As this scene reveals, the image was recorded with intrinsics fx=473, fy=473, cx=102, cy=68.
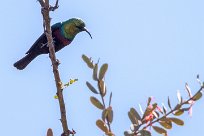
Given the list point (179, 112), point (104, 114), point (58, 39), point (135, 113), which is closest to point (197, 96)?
point (179, 112)

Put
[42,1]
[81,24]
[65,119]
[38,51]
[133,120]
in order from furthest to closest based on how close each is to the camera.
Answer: [81,24] → [38,51] → [42,1] → [65,119] → [133,120]

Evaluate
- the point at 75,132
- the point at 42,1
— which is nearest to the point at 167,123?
the point at 75,132

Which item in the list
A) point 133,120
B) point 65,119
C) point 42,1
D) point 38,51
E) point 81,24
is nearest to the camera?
point 133,120

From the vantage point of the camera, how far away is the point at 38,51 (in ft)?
23.1

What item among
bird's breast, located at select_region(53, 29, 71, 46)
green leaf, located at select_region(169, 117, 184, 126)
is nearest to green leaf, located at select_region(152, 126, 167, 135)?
green leaf, located at select_region(169, 117, 184, 126)

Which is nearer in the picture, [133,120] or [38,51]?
[133,120]

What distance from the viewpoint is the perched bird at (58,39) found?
698cm

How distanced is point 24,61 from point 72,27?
1.04m

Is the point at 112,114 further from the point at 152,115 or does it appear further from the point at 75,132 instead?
the point at 75,132

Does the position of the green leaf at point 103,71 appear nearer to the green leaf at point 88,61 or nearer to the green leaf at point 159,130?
the green leaf at point 88,61

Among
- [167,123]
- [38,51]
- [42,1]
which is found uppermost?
[38,51]

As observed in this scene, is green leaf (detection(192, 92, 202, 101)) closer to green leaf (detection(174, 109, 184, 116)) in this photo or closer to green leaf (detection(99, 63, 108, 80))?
green leaf (detection(174, 109, 184, 116))

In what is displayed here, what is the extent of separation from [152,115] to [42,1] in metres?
1.42

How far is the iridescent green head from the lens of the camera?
7.53 metres
